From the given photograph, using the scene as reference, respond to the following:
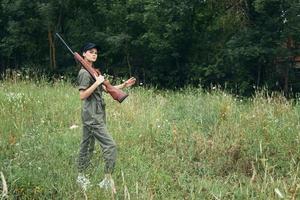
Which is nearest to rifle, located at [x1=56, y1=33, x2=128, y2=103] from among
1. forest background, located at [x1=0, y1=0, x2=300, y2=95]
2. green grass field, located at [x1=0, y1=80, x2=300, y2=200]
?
green grass field, located at [x1=0, y1=80, x2=300, y2=200]

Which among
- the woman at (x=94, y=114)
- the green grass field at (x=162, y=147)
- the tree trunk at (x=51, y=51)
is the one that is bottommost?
the tree trunk at (x=51, y=51)

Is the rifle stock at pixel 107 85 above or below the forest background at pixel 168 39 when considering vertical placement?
above

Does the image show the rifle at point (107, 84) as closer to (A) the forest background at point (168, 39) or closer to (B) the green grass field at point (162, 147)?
(B) the green grass field at point (162, 147)

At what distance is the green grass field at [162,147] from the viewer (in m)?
5.00

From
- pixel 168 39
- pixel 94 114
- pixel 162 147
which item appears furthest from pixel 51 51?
pixel 94 114

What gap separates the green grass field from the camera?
500 centimetres

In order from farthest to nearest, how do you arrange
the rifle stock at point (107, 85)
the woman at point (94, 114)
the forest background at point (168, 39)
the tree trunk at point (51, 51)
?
the tree trunk at point (51, 51)
the forest background at point (168, 39)
the rifle stock at point (107, 85)
the woman at point (94, 114)

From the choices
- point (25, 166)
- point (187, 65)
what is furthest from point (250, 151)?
point (187, 65)

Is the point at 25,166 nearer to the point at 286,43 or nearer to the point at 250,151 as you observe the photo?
the point at 250,151

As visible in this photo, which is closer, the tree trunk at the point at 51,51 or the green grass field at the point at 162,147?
the green grass field at the point at 162,147

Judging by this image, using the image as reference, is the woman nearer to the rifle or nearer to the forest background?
the rifle

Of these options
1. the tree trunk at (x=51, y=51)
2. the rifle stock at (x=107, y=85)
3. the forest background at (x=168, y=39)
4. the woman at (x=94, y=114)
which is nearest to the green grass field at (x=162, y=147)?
the woman at (x=94, y=114)

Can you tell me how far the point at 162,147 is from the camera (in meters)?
6.94

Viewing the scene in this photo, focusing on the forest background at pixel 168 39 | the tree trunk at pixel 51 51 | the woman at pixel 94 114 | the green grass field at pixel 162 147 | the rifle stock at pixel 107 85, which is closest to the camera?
the green grass field at pixel 162 147
